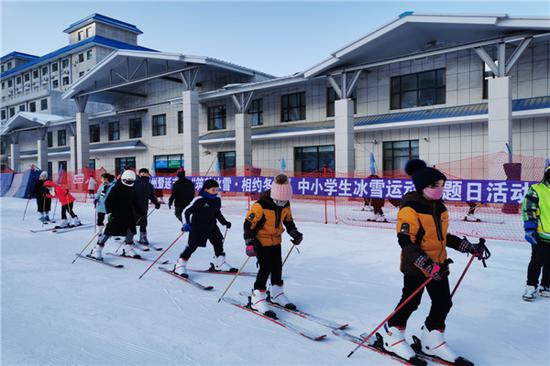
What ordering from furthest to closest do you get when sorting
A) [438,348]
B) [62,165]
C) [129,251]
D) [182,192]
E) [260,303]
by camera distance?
[62,165], [182,192], [129,251], [260,303], [438,348]

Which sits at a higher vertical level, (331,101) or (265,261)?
(331,101)

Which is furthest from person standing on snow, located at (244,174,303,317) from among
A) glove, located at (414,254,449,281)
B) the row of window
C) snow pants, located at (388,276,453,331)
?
the row of window

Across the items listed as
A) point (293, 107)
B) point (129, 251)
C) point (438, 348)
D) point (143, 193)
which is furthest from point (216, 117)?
point (438, 348)

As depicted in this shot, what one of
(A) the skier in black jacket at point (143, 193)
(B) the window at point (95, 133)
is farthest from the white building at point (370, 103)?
(A) the skier in black jacket at point (143, 193)

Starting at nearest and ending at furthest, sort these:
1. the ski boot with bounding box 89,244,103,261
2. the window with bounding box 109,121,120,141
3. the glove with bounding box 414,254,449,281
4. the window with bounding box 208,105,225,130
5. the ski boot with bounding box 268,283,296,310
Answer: the glove with bounding box 414,254,449,281, the ski boot with bounding box 268,283,296,310, the ski boot with bounding box 89,244,103,261, the window with bounding box 208,105,225,130, the window with bounding box 109,121,120,141

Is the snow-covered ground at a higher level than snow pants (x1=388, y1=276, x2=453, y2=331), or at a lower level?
lower

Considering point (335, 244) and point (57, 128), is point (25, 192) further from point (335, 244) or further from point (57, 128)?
point (335, 244)

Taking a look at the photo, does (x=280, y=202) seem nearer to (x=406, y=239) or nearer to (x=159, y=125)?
(x=406, y=239)

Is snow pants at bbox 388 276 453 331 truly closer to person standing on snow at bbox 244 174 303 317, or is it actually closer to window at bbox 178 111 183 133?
person standing on snow at bbox 244 174 303 317

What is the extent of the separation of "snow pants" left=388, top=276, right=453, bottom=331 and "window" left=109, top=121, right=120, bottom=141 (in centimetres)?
3152

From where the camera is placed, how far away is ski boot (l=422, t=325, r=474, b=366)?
10.8ft

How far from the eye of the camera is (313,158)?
21.2m

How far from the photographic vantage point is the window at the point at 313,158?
67.1ft

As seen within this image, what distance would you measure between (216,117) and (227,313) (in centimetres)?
2187
